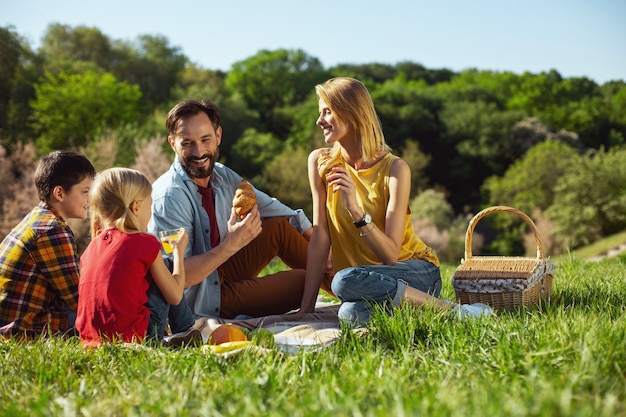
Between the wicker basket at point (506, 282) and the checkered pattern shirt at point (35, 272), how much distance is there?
7.64ft

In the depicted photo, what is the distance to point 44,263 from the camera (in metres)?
3.85

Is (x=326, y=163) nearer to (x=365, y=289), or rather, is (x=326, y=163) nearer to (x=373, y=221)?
(x=373, y=221)

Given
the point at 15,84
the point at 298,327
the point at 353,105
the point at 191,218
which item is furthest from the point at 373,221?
the point at 15,84

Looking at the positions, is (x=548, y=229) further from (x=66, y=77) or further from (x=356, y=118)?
(x=356, y=118)

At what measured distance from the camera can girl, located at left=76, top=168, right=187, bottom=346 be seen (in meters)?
3.48

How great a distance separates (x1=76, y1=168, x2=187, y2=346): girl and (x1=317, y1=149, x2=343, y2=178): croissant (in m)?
1.16

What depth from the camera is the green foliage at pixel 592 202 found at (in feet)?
102

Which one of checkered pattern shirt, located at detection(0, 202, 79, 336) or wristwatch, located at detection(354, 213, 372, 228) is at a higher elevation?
wristwatch, located at detection(354, 213, 372, 228)

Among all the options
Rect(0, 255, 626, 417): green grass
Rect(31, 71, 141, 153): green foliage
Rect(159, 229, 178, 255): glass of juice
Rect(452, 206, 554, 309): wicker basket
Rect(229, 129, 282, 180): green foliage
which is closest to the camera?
Rect(0, 255, 626, 417): green grass

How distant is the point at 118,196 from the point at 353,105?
5.01ft

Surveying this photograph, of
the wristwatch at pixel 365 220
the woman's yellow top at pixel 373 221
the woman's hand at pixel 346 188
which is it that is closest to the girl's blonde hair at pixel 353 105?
the woman's yellow top at pixel 373 221

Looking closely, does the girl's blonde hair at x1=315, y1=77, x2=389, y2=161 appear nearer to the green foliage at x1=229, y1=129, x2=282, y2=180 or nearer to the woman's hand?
the woman's hand

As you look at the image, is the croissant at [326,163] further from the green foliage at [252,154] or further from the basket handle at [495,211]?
the green foliage at [252,154]

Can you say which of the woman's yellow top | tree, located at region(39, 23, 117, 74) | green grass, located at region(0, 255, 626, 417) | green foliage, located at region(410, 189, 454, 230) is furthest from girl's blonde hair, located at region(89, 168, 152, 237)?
tree, located at region(39, 23, 117, 74)
